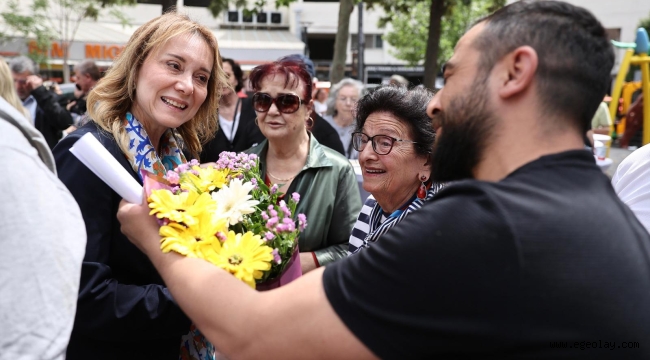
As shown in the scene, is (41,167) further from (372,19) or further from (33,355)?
(372,19)

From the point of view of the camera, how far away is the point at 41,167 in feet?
3.80

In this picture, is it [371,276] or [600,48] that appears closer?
[371,276]

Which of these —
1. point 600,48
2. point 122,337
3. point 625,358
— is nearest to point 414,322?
point 625,358

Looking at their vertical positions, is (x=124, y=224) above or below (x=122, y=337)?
above

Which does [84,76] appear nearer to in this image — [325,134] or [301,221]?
[325,134]

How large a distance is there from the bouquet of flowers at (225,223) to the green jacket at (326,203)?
3.92 feet

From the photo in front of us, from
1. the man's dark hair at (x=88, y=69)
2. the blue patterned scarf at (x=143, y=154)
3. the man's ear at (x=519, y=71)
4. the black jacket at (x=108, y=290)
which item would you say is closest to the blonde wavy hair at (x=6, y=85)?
the blue patterned scarf at (x=143, y=154)

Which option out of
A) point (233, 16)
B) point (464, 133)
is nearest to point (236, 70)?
point (464, 133)

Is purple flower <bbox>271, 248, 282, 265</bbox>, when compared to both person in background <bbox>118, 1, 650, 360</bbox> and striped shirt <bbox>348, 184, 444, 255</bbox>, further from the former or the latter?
striped shirt <bbox>348, 184, 444, 255</bbox>

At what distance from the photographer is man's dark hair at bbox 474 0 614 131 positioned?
1.36 meters

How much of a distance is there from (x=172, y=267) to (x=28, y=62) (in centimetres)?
732

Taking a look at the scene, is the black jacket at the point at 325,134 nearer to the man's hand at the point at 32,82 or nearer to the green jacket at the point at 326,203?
the green jacket at the point at 326,203

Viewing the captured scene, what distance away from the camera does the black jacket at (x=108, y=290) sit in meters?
2.06

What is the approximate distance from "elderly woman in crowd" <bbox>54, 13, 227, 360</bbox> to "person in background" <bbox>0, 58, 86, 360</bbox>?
37.2 inches
